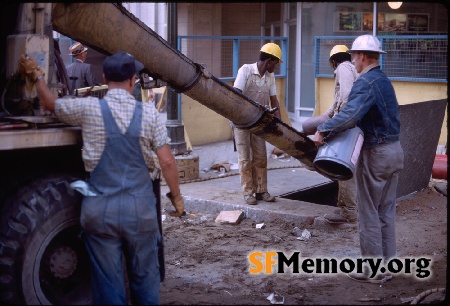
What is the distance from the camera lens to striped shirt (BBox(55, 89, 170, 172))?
12.9ft

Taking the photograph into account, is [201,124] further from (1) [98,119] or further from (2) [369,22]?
(1) [98,119]

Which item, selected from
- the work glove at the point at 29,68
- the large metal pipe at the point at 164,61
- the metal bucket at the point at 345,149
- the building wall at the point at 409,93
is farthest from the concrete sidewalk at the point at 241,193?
the work glove at the point at 29,68

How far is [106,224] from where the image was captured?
3930mm

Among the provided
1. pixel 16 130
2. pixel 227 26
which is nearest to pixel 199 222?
pixel 16 130

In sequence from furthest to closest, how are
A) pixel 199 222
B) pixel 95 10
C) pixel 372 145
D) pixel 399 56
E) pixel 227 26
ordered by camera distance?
pixel 227 26 → pixel 399 56 → pixel 199 222 → pixel 372 145 → pixel 95 10

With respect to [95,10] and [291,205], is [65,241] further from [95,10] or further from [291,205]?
[291,205]

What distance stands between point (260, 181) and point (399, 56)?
16.0ft

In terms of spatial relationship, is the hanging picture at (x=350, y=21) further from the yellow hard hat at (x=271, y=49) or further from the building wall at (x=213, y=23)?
the yellow hard hat at (x=271, y=49)

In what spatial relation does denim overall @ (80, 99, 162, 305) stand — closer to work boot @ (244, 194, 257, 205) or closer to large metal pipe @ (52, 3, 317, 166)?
large metal pipe @ (52, 3, 317, 166)

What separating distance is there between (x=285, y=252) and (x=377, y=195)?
1.40m

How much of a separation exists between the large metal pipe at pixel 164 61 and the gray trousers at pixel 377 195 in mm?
1236

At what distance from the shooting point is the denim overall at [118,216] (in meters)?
3.94

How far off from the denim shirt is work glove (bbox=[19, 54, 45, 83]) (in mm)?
2577

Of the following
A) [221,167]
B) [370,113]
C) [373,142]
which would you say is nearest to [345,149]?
[373,142]
